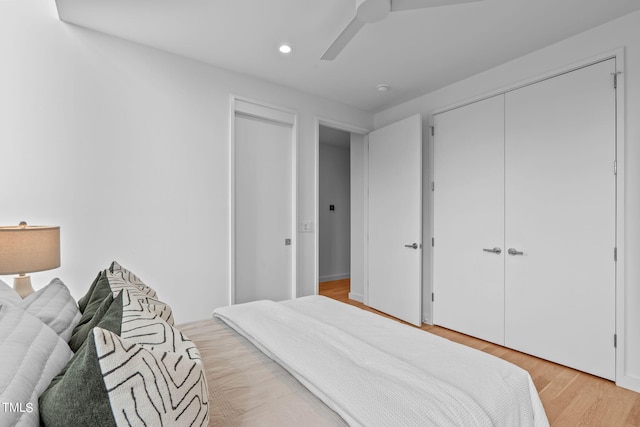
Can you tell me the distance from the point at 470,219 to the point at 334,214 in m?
2.98

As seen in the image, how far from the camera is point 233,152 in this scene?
2875 mm

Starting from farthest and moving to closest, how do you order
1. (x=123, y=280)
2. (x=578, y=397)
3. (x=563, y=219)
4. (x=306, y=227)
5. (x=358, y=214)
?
(x=358, y=214) < (x=306, y=227) < (x=563, y=219) < (x=578, y=397) < (x=123, y=280)

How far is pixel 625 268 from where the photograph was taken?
83.3 inches

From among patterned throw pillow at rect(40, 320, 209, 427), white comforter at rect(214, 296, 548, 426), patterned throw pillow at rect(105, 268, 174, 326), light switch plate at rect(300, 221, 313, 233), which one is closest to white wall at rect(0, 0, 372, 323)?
light switch plate at rect(300, 221, 313, 233)

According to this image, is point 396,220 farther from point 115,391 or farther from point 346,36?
point 115,391

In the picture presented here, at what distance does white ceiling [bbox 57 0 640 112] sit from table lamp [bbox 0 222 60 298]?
150 centimetres

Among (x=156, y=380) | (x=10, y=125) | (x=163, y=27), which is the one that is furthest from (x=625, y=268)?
(x=10, y=125)

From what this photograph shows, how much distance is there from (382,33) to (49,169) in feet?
8.41

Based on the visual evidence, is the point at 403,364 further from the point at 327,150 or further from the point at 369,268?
the point at 327,150

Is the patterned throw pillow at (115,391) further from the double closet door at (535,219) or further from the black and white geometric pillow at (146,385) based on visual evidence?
the double closet door at (535,219)

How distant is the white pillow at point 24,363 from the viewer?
0.54m

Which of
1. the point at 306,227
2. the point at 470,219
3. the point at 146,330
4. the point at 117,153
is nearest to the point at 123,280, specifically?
the point at 146,330

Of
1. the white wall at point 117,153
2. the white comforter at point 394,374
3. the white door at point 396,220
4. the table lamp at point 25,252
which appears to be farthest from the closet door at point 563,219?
the table lamp at point 25,252

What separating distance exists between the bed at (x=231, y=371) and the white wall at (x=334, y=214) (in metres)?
3.89
